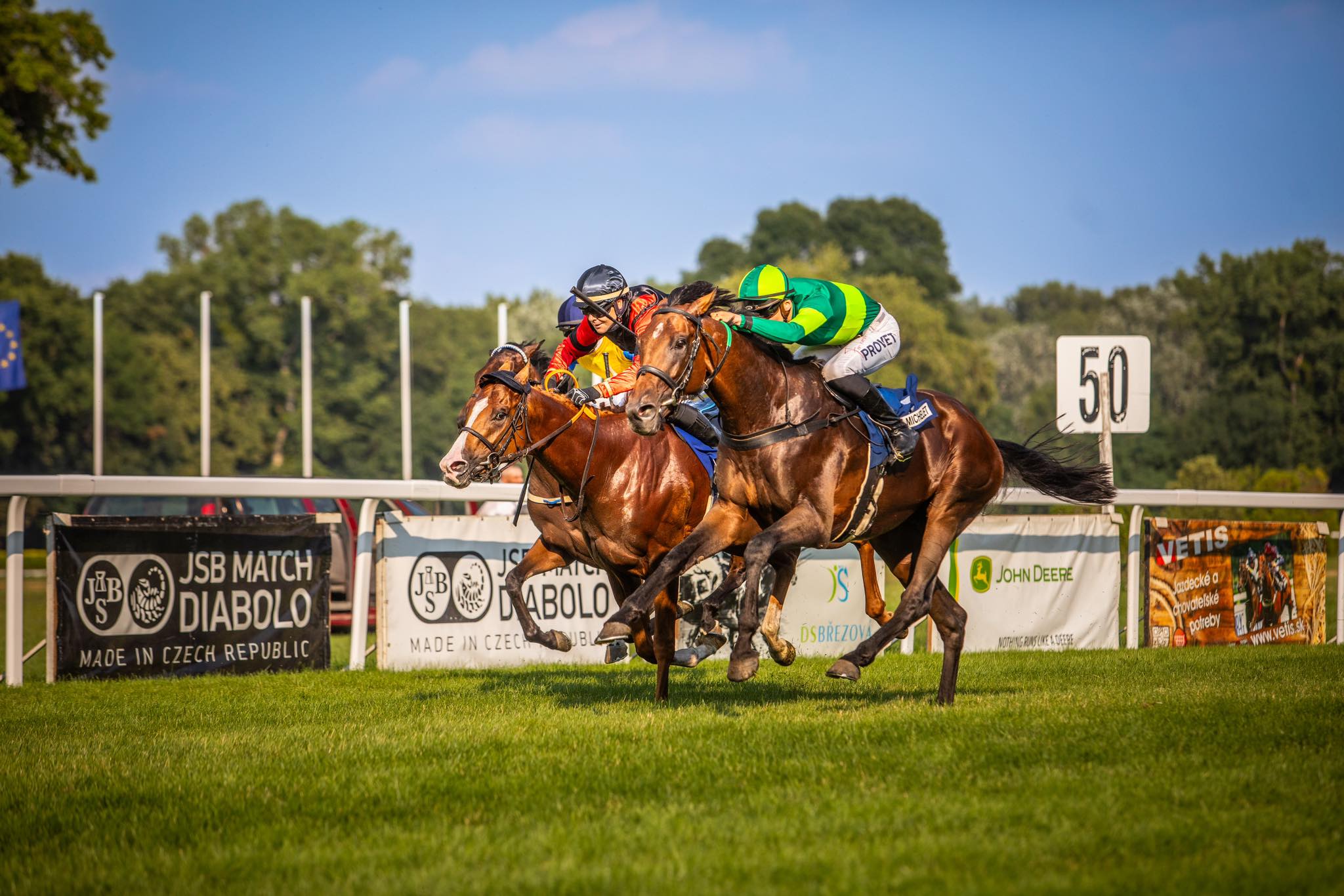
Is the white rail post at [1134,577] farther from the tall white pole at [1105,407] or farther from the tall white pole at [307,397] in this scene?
the tall white pole at [307,397]

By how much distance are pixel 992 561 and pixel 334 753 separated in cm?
719

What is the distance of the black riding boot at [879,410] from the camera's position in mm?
7285

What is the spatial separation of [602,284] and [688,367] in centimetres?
221

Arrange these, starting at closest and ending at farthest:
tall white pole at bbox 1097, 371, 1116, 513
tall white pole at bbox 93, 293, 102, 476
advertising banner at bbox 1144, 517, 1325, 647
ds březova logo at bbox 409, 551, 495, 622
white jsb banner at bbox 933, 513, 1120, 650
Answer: ds březova logo at bbox 409, 551, 495, 622 → white jsb banner at bbox 933, 513, 1120, 650 → advertising banner at bbox 1144, 517, 1325, 647 → tall white pole at bbox 1097, 371, 1116, 513 → tall white pole at bbox 93, 293, 102, 476

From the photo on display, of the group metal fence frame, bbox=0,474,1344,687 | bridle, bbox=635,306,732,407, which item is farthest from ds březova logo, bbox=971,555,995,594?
bridle, bbox=635,306,732,407

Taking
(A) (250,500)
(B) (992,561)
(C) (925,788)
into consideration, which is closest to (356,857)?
(C) (925,788)

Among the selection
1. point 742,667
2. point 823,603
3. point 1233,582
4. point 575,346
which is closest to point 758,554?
point 742,667

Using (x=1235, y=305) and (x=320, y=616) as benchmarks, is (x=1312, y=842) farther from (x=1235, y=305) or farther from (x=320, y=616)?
(x=1235, y=305)

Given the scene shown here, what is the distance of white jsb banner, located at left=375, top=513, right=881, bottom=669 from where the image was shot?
33.4 feet

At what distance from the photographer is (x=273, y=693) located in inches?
344

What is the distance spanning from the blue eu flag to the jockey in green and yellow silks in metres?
25.1

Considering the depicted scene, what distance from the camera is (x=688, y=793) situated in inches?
200

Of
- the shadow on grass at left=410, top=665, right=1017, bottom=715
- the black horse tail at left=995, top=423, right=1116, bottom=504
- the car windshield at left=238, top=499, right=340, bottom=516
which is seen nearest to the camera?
the shadow on grass at left=410, top=665, right=1017, bottom=715

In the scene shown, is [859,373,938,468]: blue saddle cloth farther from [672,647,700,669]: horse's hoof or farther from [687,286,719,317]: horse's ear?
[672,647,700,669]: horse's hoof
